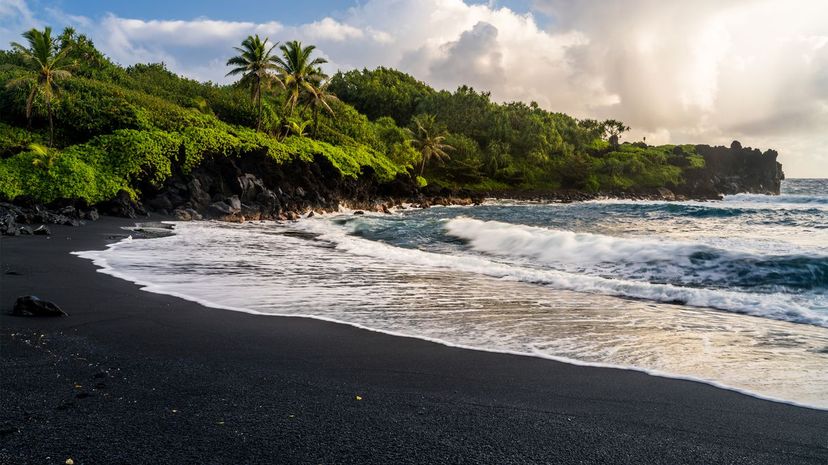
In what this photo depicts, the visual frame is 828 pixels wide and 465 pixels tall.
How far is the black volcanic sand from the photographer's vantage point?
2.82 m

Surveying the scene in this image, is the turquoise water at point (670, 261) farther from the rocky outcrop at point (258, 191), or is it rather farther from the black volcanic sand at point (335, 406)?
the rocky outcrop at point (258, 191)

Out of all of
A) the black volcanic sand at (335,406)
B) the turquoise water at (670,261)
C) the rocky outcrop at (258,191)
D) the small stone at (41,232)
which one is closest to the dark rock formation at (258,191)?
the rocky outcrop at (258,191)

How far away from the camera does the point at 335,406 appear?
3473 millimetres

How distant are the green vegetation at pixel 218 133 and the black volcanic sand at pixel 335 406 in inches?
807

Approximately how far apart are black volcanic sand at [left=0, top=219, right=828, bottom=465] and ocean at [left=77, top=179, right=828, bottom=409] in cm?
83

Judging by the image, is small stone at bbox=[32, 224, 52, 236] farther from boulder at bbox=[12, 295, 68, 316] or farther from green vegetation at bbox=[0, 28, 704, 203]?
boulder at bbox=[12, 295, 68, 316]

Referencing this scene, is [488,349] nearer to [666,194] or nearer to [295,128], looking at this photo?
[295,128]

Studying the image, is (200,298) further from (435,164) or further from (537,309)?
(435,164)

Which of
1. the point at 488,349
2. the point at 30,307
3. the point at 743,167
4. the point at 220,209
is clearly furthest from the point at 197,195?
the point at 743,167

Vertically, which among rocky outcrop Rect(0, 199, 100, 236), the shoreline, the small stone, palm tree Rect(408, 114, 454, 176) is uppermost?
palm tree Rect(408, 114, 454, 176)

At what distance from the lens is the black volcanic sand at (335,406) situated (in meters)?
2.82

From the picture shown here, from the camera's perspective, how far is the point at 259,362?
4.46 meters

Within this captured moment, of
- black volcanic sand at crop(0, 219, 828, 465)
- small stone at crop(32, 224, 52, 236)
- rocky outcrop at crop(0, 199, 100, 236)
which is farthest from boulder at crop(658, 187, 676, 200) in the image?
black volcanic sand at crop(0, 219, 828, 465)

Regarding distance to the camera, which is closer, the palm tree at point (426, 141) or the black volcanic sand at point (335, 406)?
the black volcanic sand at point (335, 406)
